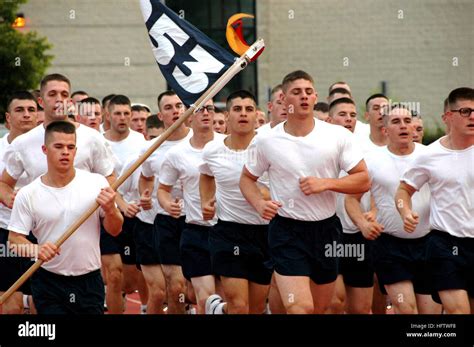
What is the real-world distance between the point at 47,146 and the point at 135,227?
4.94 meters

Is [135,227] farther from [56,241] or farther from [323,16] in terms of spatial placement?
[323,16]

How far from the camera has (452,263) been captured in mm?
12477

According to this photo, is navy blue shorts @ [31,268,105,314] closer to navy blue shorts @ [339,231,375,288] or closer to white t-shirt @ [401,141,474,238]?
white t-shirt @ [401,141,474,238]

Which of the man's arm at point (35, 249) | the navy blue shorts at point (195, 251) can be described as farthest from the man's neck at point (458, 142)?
the man's arm at point (35, 249)

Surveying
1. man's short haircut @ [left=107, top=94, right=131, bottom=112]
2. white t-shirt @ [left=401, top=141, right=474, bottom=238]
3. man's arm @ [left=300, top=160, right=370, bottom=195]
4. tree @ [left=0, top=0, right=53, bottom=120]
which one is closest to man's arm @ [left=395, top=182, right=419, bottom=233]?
white t-shirt @ [left=401, top=141, right=474, bottom=238]

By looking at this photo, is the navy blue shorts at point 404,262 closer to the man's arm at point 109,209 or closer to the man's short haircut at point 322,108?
the man's arm at point 109,209

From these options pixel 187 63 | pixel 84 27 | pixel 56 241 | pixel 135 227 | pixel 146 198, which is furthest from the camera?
pixel 84 27

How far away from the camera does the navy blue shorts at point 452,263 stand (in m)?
12.5

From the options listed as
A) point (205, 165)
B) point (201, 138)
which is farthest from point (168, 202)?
point (205, 165)

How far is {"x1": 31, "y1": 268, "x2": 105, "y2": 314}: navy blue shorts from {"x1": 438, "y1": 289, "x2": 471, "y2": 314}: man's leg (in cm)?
307

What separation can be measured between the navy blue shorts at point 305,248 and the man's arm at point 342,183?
0.44m

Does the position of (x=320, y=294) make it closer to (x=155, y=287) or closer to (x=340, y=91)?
(x=155, y=287)
